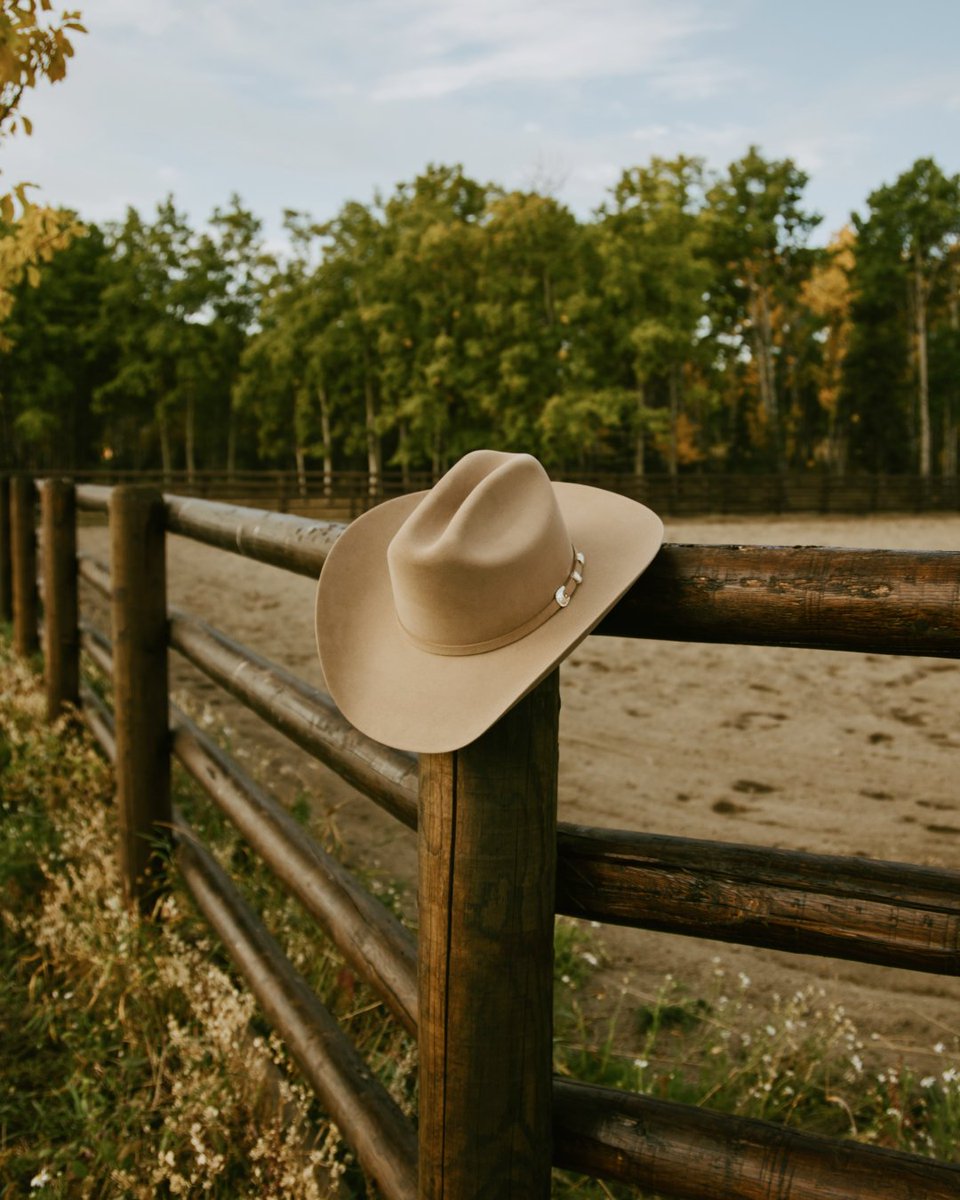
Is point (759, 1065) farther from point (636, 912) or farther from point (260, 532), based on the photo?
point (260, 532)

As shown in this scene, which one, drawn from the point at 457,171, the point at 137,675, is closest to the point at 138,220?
the point at 457,171

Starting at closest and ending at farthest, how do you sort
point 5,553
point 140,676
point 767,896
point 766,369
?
point 767,896 → point 140,676 → point 5,553 → point 766,369

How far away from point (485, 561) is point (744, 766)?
4.38m

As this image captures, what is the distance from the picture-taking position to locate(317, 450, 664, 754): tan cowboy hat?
4.14 ft

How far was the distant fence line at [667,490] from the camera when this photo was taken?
1001 inches

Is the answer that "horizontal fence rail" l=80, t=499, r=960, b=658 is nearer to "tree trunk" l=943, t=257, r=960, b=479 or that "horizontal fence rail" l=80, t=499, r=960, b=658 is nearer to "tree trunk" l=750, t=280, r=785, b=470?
"tree trunk" l=750, t=280, r=785, b=470

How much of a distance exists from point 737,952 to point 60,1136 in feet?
6.88

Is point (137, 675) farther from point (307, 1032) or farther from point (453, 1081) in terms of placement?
point (453, 1081)

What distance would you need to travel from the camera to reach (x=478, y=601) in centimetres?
128

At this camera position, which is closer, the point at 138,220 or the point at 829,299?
the point at 138,220

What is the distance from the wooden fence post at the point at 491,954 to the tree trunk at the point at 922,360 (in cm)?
3728

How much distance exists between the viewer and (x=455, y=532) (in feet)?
4.25

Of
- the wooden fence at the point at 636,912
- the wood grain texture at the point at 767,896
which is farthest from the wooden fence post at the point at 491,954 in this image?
the wood grain texture at the point at 767,896

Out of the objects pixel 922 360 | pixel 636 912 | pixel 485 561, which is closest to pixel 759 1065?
pixel 636 912
